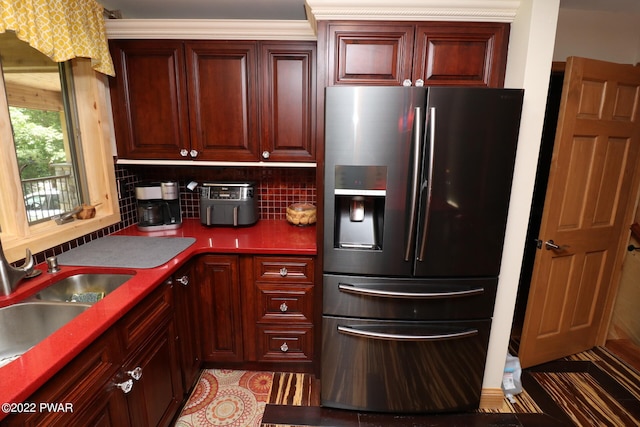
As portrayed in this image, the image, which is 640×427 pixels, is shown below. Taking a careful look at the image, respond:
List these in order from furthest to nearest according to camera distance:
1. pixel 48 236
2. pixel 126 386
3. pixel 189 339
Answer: pixel 189 339, pixel 48 236, pixel 126 386

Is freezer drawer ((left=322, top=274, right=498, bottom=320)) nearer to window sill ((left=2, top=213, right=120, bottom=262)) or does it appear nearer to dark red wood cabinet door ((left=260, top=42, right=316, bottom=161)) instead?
dark red wood cabinet door ((left=260, top=42, right=316, bottom=161))

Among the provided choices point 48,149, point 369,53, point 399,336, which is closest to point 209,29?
point 369,53

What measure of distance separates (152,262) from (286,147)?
3.44ft

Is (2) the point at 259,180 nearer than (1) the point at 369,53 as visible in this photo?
No

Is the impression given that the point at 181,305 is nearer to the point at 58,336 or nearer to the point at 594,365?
the point at 58,336

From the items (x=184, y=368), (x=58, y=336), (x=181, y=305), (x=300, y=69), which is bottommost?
(x=184, y=368)

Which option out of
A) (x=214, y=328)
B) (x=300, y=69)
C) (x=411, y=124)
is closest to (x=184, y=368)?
(x=214, y=328)

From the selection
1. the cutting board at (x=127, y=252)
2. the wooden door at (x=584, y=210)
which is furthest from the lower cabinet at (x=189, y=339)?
the wooden door at (x=584, y=210)

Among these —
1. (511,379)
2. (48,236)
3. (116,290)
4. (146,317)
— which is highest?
(48,236)

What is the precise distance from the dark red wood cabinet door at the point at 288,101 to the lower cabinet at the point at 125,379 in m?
1.09

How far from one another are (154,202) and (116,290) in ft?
3.27

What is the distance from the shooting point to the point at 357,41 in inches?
62.2

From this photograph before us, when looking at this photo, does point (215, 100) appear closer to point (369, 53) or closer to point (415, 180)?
point (369, 53)

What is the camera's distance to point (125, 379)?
45.9 inches
